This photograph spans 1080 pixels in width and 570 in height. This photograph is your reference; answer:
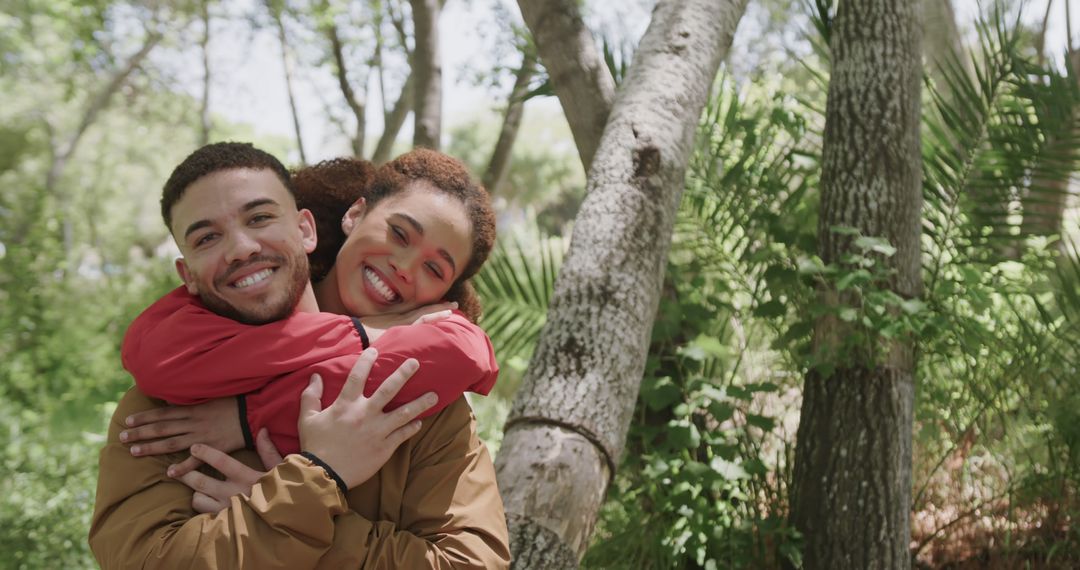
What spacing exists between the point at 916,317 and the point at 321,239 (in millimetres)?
2357

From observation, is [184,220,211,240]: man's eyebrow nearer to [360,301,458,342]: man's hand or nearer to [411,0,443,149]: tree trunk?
[360,301,458,342]: man's hand

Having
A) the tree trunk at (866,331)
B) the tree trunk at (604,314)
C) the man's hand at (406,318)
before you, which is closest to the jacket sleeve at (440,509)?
the man's hand at (406,318)

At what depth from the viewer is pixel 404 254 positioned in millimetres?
1778

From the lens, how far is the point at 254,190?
160cm

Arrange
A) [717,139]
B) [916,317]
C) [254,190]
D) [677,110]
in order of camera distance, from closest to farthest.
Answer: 1. [254,190]
2. [677,110]
3. [916,317]
4. [717,139]

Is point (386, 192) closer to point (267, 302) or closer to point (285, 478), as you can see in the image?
point (267, 302)

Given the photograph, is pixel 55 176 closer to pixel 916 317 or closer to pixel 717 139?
pixel 717 139

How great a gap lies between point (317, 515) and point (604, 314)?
135 centimetres

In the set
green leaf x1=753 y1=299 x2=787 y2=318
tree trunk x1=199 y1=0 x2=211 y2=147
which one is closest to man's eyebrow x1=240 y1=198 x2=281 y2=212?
green leaf x1=753 y1=299 x2=787 y2=318

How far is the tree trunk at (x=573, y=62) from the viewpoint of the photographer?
3607 mm

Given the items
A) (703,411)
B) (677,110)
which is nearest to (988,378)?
(703,411)

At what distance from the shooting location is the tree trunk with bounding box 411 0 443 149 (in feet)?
21.9

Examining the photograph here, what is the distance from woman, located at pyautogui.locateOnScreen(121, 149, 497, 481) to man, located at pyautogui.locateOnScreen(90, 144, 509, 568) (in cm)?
6

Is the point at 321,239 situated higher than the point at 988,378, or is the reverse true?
the point at 988,378
